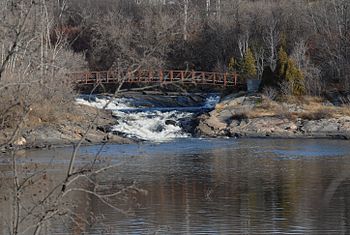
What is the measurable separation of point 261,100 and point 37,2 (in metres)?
41.9

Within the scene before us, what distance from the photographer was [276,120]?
4347cm

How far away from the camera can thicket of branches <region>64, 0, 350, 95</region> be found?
53875mm

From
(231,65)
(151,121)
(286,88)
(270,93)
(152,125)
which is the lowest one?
(152,125)

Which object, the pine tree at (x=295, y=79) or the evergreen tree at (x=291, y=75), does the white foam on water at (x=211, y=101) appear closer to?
the evergreen tree at (x=291, y=75)

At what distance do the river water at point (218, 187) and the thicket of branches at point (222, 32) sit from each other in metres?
16.5

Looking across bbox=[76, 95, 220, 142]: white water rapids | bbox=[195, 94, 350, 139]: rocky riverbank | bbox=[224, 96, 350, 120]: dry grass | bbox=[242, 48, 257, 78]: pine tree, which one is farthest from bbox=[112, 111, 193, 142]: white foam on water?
bbox=[242, 48, 257, 78]: pine tree

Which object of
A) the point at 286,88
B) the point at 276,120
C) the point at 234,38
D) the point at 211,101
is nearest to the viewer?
the point at 276,120

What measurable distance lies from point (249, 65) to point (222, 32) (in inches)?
463

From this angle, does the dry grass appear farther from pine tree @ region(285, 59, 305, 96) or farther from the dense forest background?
Answer: the dense forest background

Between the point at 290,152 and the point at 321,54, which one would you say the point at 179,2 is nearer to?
the point at 321,54

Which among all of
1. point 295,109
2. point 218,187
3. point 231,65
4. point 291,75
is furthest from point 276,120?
point 218,187

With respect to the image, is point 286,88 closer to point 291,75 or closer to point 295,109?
point 291,75

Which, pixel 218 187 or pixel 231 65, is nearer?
pixel 218 187

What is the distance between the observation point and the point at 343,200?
69.5 feet
